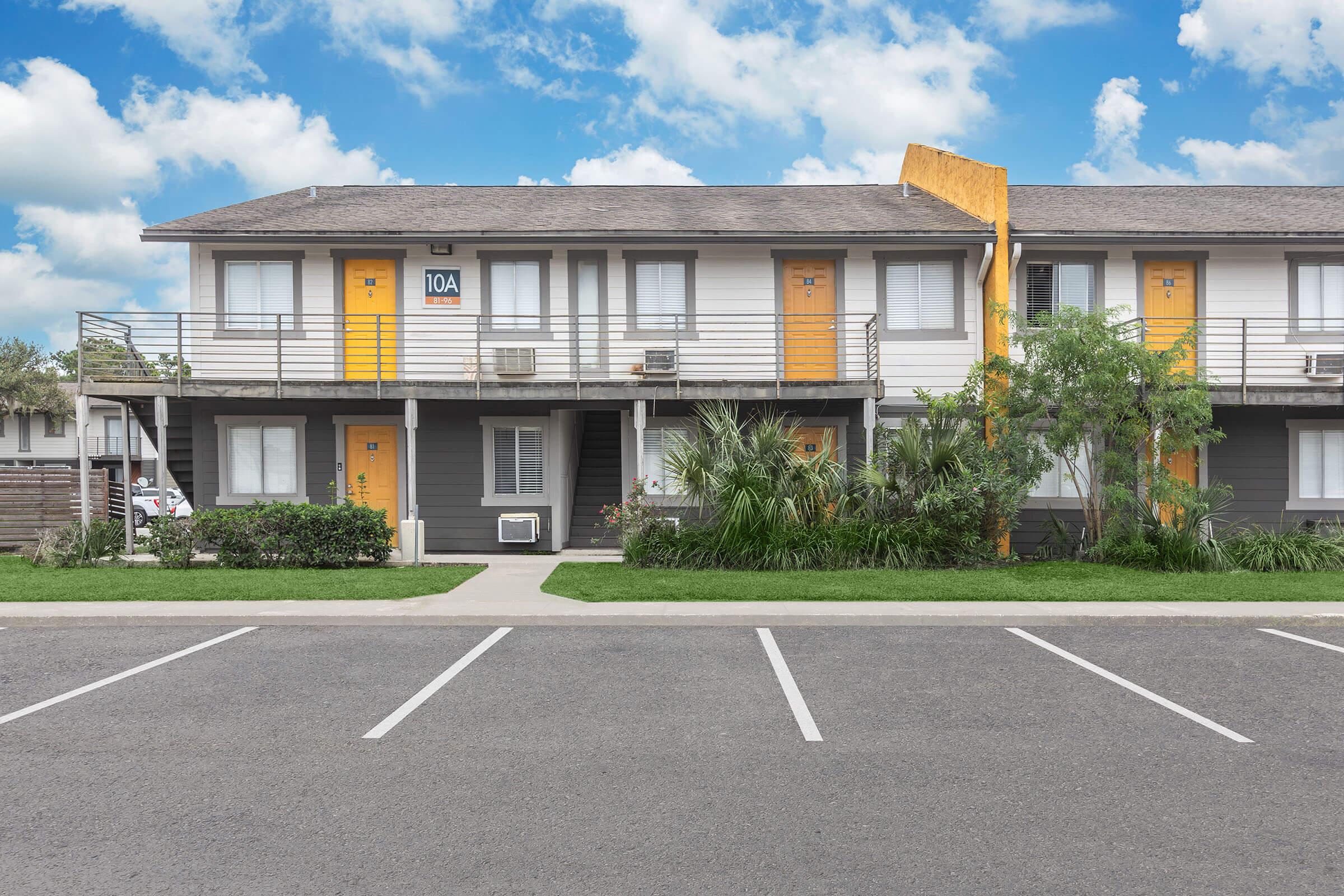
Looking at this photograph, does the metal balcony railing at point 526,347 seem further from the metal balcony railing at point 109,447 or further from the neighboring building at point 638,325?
the metal balcony railing at point 109,447

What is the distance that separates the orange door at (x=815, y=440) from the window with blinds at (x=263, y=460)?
958 centimetres

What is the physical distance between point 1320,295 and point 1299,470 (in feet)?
10.8

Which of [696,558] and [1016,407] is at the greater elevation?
[1016,407]

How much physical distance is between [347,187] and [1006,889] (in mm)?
19469

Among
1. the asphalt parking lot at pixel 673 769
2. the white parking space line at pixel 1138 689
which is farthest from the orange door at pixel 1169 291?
the white parking space line at pixel 1138 689

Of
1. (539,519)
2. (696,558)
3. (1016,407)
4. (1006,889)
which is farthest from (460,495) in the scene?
(1006,889)

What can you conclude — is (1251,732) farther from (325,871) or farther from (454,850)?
(325,871)

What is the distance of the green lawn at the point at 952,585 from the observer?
10148 millimetres

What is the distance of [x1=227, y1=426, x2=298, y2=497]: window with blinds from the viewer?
1586 cm

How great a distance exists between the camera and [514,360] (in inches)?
608

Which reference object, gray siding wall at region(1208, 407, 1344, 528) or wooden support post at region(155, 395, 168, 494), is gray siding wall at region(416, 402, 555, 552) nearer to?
wooden support post at region(155, 395, 168, 494)

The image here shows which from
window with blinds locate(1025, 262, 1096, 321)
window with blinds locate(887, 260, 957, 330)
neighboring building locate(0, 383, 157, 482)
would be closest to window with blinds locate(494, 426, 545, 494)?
window with blinds locate(887, 260, 957, 330)

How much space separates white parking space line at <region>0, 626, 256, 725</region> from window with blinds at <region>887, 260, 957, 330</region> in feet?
38.7

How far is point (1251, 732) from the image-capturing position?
5.31 meters
